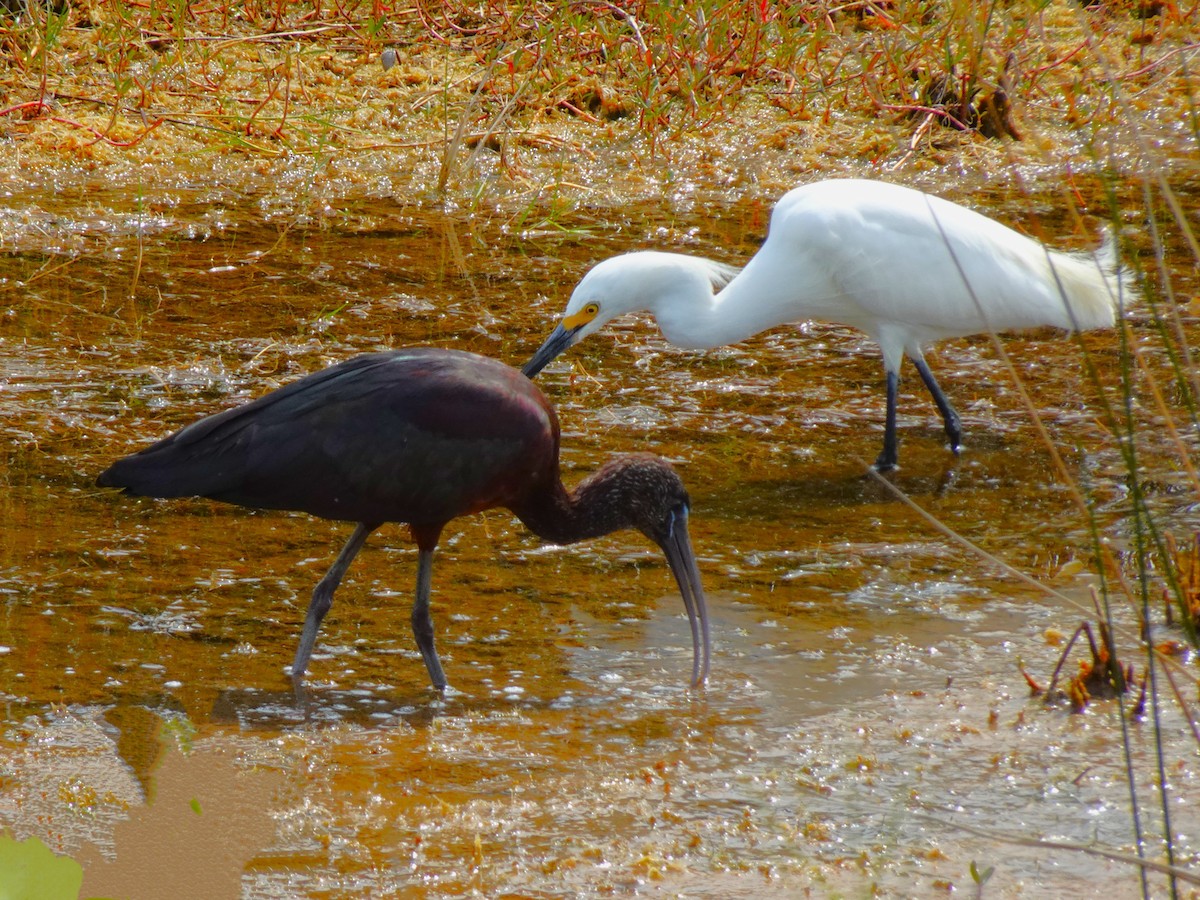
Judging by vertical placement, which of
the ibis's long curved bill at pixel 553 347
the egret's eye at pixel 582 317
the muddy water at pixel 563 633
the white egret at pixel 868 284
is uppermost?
the white egret at pixel 868 284

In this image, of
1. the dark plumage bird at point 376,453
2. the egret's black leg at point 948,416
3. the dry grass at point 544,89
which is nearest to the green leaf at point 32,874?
the dark plumage bird at point 376,453

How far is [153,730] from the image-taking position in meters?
3.52

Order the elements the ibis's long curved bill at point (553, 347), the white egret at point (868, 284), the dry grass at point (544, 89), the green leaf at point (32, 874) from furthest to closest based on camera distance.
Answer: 1. the dry grass at point (544, 89)
2. the white egret at point (868, 284)
3. the ibis's long curved bill at point (553, 347)
4. the green leaf at point (32, 874)

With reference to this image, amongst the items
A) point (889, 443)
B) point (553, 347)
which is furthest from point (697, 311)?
point (889, 443)

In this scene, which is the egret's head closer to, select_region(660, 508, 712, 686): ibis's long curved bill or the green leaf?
select_region(660, 508, 712, 686): ibis's long curved bill

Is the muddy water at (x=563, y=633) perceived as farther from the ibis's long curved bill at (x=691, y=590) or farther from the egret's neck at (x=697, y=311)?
the egret's neck at (x=697, y=311)

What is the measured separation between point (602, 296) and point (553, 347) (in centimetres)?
25

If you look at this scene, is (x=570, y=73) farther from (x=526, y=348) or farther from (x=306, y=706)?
(x=306, y=706)

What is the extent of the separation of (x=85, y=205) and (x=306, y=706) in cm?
479

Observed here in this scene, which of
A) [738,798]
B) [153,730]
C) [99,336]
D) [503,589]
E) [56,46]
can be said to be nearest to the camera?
[738,798]

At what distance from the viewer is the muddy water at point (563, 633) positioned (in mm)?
2998

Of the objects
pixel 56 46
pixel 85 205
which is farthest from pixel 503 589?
pixel 56 46

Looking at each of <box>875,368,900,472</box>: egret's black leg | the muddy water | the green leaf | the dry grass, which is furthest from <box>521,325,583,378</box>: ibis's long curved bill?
the green leaf

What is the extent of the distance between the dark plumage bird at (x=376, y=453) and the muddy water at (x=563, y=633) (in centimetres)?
25
